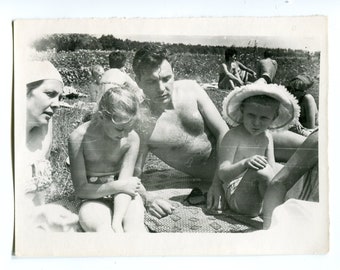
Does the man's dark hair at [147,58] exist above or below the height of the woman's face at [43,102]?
above

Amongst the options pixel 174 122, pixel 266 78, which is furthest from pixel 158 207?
pixel 266 78

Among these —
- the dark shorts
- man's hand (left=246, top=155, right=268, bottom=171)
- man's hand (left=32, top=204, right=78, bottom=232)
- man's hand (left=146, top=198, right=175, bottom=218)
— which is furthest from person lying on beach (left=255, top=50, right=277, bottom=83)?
man's hand (left=32, top=204, right=78, bottom=232)

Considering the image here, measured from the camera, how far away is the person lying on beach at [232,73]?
905 millimetres

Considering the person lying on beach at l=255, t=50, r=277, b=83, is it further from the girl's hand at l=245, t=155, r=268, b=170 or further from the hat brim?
the girl's hand at l=245, t=155, r=268, b=170

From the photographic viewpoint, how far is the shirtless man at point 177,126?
35.4 inches

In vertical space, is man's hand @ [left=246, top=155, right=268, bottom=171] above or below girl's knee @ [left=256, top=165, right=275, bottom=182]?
above

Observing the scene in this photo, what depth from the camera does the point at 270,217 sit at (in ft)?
2.97

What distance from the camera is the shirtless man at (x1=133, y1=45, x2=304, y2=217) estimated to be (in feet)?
2.95

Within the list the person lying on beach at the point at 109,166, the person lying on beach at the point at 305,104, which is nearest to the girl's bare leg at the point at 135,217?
the person lying on beach at the point at 109,166

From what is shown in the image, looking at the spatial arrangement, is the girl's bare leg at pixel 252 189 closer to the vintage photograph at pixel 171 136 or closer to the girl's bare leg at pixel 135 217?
the vintage photograph at pixel 171 136

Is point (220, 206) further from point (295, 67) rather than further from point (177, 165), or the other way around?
point (295, 67)

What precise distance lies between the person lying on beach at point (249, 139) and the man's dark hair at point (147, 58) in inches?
4.5

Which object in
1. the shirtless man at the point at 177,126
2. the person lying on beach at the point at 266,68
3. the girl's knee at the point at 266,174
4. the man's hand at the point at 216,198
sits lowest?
the man's hand at the point at 216,198

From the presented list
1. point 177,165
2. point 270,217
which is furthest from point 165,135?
point 270,217
